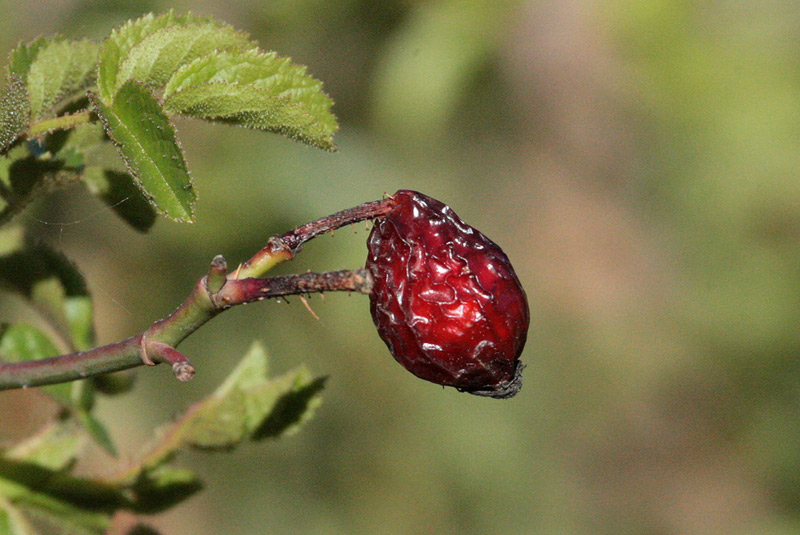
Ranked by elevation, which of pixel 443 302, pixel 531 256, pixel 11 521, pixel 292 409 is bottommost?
pixel 531 256

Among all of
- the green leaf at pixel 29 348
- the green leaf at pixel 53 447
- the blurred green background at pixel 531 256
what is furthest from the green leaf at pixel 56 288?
the blurred green background at pixel 531 256

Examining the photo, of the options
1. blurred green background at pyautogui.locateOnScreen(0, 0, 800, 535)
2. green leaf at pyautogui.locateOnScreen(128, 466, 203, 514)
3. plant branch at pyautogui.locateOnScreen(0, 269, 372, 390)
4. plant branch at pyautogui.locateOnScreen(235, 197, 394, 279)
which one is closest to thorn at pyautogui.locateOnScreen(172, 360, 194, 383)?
plant branch at pyautogui.locateOnScreen(0, 269, 372, 390)

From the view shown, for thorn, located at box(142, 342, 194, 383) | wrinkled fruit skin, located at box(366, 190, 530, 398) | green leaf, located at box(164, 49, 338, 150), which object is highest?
green leaf, located at box(164, 49, 338, 150)

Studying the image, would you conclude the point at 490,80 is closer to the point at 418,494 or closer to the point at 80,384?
the point at 418,494

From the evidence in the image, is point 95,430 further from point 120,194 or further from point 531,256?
point 531,256

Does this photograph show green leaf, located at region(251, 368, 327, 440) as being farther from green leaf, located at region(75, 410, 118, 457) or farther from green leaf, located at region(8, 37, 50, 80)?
green leaf, located at region(8, 37, 50, 80)

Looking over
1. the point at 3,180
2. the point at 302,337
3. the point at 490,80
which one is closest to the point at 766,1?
the point at 490,80

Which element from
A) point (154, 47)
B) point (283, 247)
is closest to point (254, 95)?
point (154, 47)
